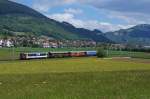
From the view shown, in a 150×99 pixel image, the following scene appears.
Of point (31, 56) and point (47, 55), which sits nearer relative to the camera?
point (31, 56)

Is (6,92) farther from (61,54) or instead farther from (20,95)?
(61,54)

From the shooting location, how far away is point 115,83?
21234 millimetres

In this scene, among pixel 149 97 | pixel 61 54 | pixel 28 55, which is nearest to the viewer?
pixel 149 97

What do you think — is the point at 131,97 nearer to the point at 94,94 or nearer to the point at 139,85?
the point at 94,94

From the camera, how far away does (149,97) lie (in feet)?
52.9

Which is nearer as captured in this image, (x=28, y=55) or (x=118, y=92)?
(x=118, y=92)

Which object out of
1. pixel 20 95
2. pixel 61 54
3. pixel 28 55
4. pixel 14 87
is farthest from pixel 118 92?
pixel 61 54

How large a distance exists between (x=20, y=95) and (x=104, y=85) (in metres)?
4.82

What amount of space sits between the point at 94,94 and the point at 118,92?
46.6 inches

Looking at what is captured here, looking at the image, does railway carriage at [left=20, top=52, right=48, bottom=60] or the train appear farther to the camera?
the train

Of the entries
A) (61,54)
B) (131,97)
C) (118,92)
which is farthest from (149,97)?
(61,54)

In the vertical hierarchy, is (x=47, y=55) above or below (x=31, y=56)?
above

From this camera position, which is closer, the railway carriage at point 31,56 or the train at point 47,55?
the railway carriage at point 31,56

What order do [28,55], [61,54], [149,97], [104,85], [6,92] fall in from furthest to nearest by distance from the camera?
[61,54] < [28,55] < [104,85] < [6,92] < [149,97]
